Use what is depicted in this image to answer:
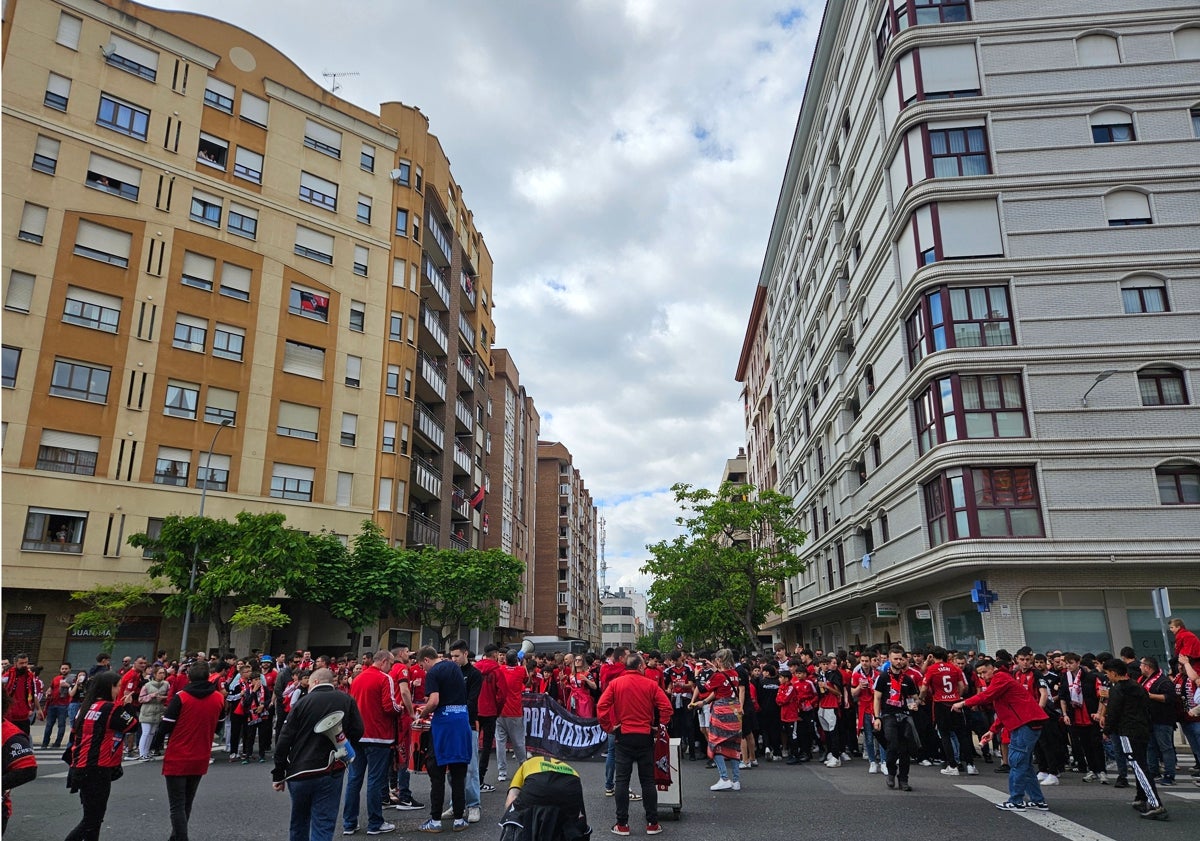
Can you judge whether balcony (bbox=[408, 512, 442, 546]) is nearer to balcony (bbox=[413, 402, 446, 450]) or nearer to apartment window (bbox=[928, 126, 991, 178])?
balcony (bbox=[413, 402, 446, 450])

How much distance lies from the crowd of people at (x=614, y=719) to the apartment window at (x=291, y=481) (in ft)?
53.5

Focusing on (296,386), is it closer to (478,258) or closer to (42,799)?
(478,258)

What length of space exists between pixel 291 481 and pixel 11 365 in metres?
11.3

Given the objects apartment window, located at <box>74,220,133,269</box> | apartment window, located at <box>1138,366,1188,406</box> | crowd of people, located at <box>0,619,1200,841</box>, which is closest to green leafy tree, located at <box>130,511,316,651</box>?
crowd of people, located at <box>0,619,1200,841</box>

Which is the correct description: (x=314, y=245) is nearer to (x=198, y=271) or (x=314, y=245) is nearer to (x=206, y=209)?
(x=206, y=209)

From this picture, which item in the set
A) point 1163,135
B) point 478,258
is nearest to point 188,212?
point 478,258

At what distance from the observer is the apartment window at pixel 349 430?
38156mm

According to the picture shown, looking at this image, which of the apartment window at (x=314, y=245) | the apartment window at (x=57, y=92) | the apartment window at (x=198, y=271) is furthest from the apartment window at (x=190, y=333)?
the apartment window at (x=57, y=92)

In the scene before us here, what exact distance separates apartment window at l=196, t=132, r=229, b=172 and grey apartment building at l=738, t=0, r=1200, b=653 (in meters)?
28.0

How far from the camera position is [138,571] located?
30.3 metres

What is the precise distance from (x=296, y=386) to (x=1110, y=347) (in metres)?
31.9

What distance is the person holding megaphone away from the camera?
7.33 m

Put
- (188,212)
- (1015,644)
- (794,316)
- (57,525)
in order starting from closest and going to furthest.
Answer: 1. (1015,644)
2. (57,525)
3. (188,212)
4. (794,316)

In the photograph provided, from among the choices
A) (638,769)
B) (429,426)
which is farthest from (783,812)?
(429,426)
